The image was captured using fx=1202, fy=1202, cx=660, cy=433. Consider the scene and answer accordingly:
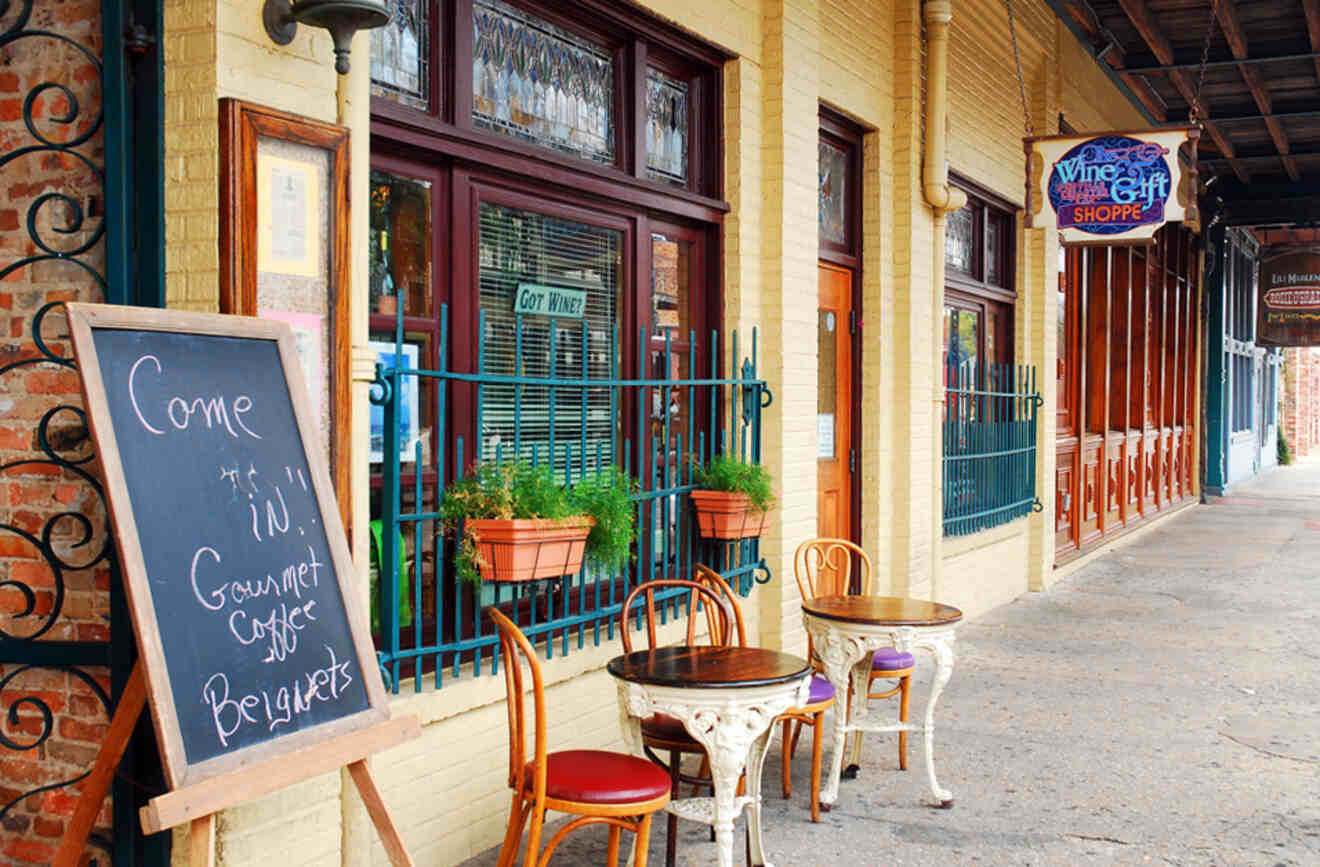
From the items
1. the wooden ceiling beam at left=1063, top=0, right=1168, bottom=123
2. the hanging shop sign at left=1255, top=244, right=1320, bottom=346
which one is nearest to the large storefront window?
the wooden ceiling beam at left=1063, top=0, right=1168, bottom=123

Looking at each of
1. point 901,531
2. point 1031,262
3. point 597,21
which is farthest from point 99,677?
point 1031,262

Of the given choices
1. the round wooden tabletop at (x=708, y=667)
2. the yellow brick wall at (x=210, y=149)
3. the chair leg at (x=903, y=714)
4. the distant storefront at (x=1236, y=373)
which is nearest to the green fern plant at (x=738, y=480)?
the chair leg at (x=903, y=714)

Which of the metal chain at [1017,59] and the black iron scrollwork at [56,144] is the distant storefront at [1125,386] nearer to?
the metal chain at [1017,59]

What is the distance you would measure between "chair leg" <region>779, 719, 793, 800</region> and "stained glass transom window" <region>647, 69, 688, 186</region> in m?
2.46

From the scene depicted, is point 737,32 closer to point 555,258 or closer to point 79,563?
point 555,258

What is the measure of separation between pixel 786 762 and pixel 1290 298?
2043 centimetres

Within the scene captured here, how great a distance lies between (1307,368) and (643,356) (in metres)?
37.6

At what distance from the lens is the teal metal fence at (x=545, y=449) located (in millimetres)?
3852

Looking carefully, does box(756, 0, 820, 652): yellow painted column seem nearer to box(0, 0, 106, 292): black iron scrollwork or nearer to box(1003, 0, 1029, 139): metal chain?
box(1003, 0, 1029, 139): metal chain

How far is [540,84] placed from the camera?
468cm

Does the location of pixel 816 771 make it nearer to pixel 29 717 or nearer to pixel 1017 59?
pixel 29 717

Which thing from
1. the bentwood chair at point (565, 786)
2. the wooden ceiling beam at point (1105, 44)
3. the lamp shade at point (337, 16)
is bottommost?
the bentwood chair at point (565, 786)

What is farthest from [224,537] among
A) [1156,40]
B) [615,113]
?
[1156,40]

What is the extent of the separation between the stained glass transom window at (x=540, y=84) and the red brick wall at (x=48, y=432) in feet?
4.93
